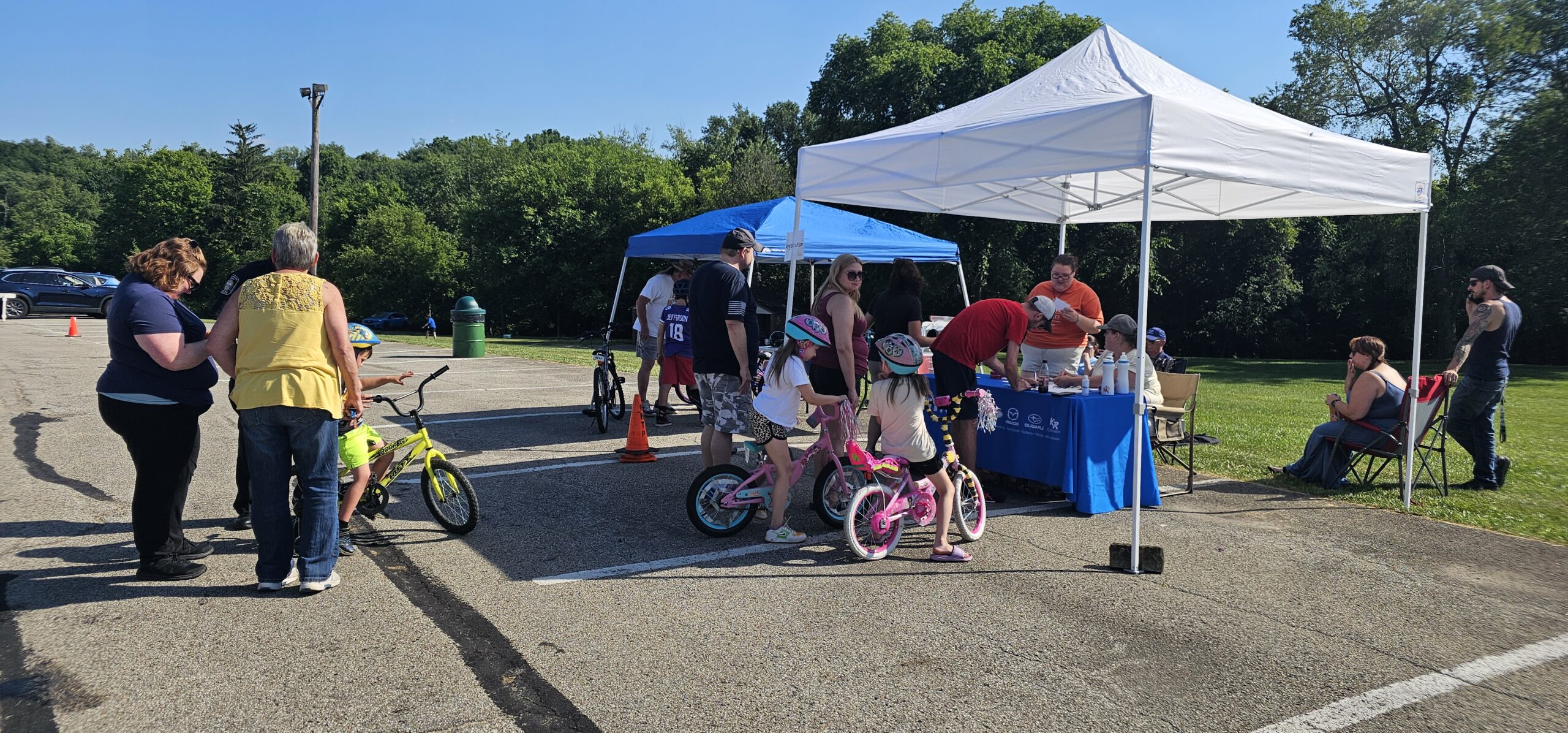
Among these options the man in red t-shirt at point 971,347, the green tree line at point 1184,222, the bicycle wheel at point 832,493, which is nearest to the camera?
the bicycle wheel at point 832,493

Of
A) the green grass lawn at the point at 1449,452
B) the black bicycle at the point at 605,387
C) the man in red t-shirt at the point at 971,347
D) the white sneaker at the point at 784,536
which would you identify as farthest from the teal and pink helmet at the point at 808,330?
the black bicycle at the point at 605,387

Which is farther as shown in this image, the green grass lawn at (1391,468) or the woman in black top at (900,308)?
the green grass lawn at (1391,468)

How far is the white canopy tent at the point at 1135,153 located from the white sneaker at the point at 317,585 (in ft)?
14.0

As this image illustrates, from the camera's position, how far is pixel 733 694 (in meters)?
3.63

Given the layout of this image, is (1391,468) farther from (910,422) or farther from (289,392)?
(289,392)

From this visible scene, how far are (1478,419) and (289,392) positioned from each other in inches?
340

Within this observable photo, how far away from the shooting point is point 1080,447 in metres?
6.59

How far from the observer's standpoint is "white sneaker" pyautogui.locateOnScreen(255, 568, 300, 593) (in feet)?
15.2

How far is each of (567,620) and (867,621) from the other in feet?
4.63

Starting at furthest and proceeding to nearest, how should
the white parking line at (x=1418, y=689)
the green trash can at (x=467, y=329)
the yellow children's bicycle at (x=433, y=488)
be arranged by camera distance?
1. the green trash can at (x=467, y=329)
2. the yellow children's bicycle at (x=433, y=488)
3. the white parking line at (x=1418, y=689)

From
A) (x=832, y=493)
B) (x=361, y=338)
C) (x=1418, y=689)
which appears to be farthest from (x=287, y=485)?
(x=1418, y=689)

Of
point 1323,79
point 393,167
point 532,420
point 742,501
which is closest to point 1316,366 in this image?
point 1323,79

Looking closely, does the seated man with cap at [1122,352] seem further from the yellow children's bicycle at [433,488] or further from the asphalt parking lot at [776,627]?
the yellow children's bicycle at [433,488]

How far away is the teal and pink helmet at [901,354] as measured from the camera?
5.34 metres
